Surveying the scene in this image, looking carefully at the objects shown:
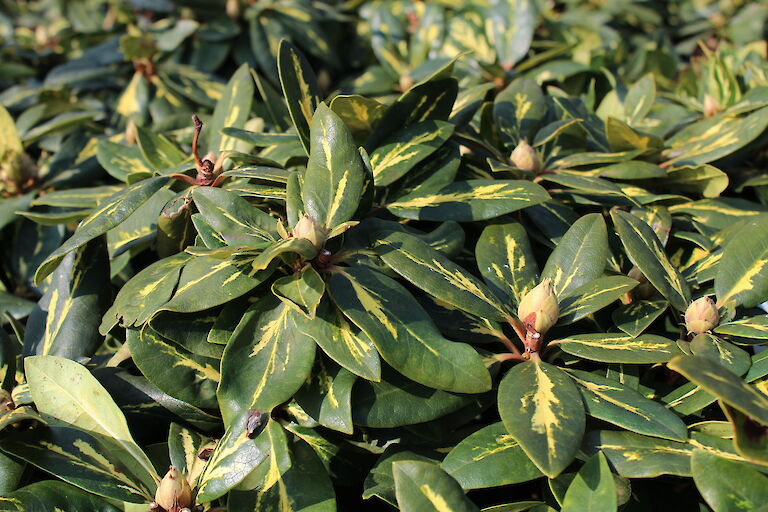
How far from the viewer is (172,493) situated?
1.00 m

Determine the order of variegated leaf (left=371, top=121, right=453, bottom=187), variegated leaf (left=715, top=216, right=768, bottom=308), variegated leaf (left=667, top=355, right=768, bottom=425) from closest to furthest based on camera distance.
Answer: variegated leaf (left=667, top=355, right=768, bottom=425)
variegated leaf (left=715, top=216, right=768, bottom=308)
variegated leaf (left=371, top=121, right=453, bottom=187)

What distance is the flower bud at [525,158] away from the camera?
1.40m

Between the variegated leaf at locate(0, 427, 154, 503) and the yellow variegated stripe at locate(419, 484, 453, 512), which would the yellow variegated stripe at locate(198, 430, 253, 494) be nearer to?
the variegated leaf at locate(0, 427, 154, 503)

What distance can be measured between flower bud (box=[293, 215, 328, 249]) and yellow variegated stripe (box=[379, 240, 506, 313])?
118 mm

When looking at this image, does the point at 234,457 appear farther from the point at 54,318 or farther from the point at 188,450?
the point at 54,318

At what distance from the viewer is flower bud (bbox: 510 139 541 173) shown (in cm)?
140

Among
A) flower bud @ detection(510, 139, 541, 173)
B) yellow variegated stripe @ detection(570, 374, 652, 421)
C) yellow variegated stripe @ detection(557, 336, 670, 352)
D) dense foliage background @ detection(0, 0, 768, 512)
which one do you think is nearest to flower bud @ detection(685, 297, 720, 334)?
dense foliage background @ detection(0, 0, 768, 512)

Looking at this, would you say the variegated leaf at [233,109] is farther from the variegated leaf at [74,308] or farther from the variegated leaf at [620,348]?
the variegated leaf at [620,348]

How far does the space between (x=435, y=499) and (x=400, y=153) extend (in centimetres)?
66

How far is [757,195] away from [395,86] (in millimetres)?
1270

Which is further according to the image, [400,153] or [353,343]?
[400,153]

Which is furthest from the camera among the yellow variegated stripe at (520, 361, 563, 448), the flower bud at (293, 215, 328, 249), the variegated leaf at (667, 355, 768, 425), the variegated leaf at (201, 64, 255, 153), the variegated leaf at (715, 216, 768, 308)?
the variegated leaf at (201, 64, 255, 153)

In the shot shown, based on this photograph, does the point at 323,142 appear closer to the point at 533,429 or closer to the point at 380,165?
the point at 380,165

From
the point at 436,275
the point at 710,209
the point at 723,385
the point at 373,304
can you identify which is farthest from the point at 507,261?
the point at 710,209
